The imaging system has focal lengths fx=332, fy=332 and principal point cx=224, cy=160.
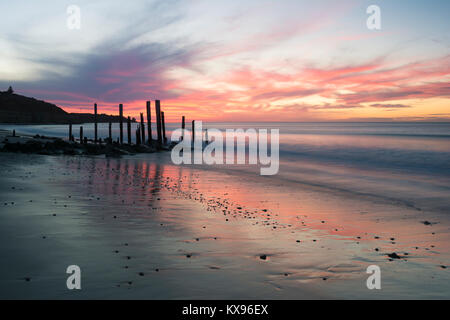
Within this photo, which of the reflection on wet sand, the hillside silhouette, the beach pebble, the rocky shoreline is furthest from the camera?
the hillside silhouette

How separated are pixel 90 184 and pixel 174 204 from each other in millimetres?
4230

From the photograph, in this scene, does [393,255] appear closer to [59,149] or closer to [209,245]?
[209,245]

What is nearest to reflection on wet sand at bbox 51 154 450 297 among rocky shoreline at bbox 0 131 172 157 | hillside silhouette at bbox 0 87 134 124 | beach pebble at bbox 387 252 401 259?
beach pebble at bbox 387 252 401 259

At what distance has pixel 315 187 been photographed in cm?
1468

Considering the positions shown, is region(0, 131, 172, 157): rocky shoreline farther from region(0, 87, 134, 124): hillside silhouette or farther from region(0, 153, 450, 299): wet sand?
region(0, 87, 134, 124): hillside silhouette

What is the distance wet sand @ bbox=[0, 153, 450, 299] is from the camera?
4418 mm

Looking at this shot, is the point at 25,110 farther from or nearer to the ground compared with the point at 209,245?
farther from the ground

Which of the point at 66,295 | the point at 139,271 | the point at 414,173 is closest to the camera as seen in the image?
the point at 66,295

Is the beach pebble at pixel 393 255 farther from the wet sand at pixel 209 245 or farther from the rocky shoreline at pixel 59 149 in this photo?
A: the rocky shoreline at pixel 59 149

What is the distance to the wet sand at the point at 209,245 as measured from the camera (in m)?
4.42

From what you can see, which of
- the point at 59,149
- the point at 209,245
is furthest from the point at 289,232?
the point at 59,149

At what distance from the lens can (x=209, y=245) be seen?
6.16m
